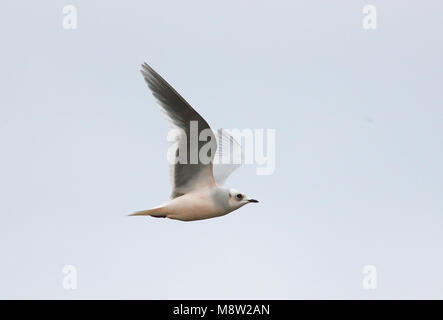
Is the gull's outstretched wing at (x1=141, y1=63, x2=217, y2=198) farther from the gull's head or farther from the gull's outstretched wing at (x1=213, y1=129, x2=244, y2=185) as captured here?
the gull's outstretched wing at (x1=213, y1=129, x2=244, y2=185)

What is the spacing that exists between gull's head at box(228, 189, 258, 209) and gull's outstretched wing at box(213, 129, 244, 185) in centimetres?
84

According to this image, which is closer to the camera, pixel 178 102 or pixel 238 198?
pixel 178 102

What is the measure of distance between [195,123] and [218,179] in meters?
1.66

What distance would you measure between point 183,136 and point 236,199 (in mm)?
930

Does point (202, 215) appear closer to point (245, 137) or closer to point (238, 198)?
point (238, 198)

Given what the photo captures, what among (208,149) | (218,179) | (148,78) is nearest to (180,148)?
(208,149)

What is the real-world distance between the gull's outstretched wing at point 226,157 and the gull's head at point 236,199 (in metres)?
0.84

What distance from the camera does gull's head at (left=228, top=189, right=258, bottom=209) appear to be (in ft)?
26.7

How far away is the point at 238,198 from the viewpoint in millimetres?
8180

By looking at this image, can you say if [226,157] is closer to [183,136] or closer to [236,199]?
[236,199]

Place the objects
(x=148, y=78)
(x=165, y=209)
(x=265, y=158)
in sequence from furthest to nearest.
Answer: (x=265, y=158) < (x=165, y=209) < (x=148, y=78)

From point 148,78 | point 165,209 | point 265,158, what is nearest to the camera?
point 148,78
